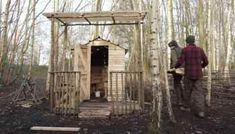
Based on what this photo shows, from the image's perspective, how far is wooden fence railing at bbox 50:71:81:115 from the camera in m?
11.1

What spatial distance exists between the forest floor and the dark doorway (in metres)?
3.41

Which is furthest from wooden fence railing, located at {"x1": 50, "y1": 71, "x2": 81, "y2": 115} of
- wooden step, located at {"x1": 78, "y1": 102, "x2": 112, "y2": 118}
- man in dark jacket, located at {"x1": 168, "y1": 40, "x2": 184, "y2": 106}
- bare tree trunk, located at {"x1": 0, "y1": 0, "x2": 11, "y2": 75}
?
bare tree trunk, located at {"x1": 0, "y1": 0, "x2": 11, "y2": 75}

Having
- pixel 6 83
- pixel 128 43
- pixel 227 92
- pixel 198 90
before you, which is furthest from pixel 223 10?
pixel 198 90

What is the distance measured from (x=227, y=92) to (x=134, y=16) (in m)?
6.27

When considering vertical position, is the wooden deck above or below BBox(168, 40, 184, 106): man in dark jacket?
below

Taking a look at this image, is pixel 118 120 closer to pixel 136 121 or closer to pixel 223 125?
pixel 136 121

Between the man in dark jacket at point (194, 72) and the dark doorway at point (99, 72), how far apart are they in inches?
216

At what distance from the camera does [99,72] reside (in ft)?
49.8

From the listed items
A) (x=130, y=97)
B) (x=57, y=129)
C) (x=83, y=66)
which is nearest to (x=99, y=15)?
(x=83, y=66)

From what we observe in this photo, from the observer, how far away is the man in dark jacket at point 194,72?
31.7ft

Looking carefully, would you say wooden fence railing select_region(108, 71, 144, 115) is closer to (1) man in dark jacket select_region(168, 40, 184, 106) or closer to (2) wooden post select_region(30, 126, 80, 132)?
(1) man in dark jacket select_region(168, 40, 184, 106)

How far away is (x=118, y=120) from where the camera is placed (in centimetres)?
1015

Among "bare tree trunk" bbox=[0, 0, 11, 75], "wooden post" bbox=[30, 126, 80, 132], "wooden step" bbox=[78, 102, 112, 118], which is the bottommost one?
"wooden post" bbox=[30, 126, 80, 132]

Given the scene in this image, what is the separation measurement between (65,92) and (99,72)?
3689 millimetres
